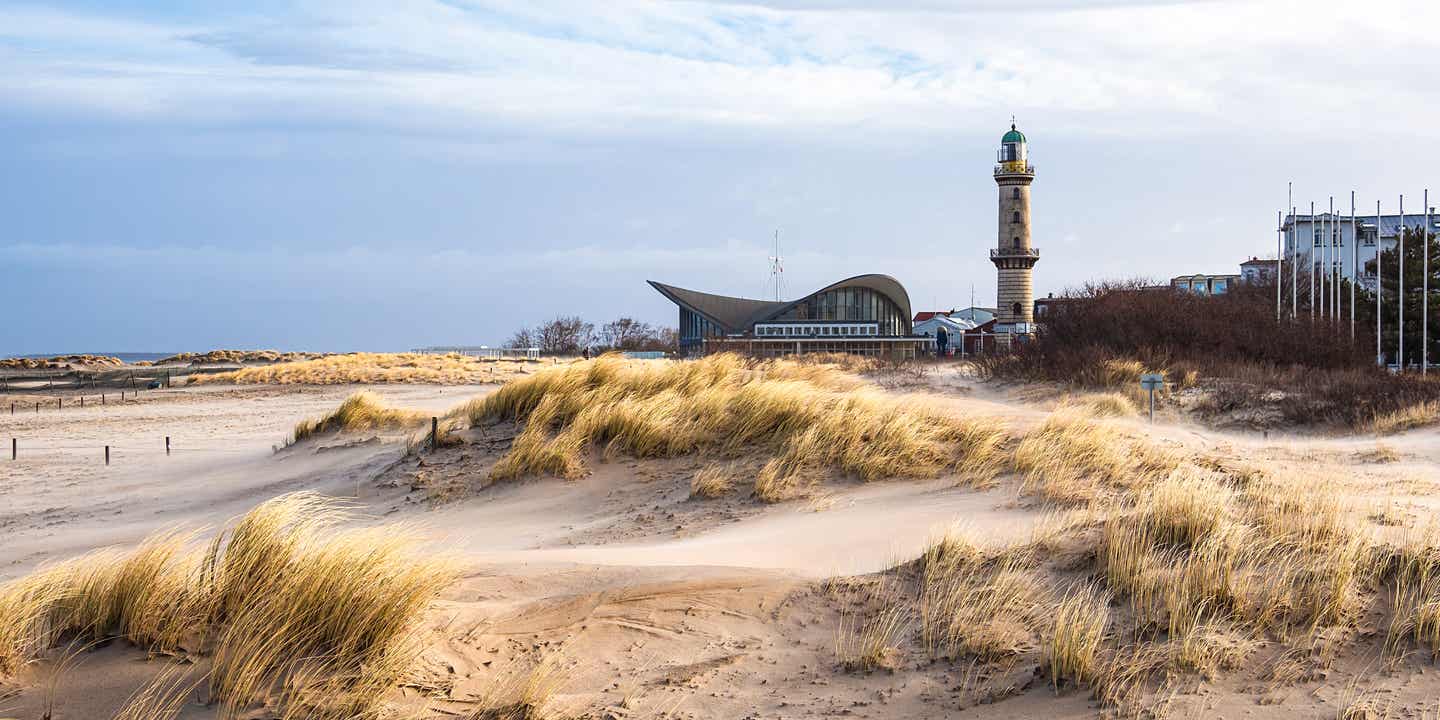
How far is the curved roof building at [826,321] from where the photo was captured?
6353 cm

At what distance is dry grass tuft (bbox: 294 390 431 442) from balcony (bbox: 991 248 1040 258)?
60.6m

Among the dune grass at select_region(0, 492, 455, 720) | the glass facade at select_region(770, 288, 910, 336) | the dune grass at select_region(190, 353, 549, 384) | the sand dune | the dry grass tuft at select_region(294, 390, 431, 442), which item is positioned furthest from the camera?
the glass facade at select_region(770, 288, 910, 336)

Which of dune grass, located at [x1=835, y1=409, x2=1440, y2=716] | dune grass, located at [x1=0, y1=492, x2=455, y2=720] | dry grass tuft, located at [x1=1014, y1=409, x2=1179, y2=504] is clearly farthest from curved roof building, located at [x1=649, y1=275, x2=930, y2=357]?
dune grass, located at [x1=0, y1=492, x2=455, y2=720]

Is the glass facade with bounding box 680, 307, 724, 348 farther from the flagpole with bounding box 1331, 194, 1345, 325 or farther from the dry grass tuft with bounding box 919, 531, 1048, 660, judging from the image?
the dry grass tuft with bounding box 919, 531, 1048, 660

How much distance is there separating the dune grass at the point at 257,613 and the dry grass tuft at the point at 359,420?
41.1ft

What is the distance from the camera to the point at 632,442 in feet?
37.7

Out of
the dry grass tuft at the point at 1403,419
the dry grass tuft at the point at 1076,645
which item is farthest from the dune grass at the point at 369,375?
the dry grass tuft at the point at 1076,645

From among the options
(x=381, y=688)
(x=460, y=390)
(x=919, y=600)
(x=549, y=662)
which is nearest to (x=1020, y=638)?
(x=919, y=600)

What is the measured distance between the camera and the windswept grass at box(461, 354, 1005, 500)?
10.3m

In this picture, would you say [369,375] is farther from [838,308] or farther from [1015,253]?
[1015,253]

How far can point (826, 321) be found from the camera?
2657 inches

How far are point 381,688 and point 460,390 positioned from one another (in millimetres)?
30983

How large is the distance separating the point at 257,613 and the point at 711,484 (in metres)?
5.65

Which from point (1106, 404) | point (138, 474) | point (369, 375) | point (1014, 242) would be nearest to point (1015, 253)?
point (1014, 242)
